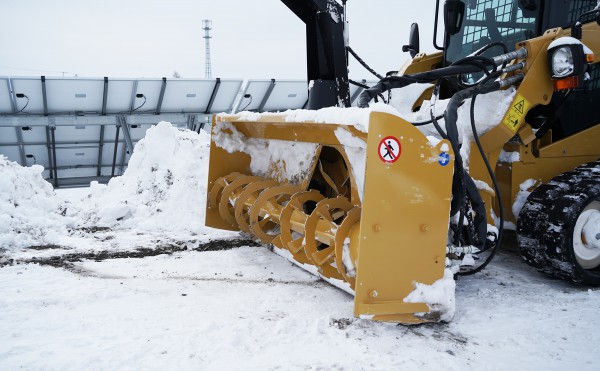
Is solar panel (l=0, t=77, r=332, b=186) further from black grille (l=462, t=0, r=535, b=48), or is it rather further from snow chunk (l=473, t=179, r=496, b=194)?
snow chunk (l=473, t=179, r=496, b=194)

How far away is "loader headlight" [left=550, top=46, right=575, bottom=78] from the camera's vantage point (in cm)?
329

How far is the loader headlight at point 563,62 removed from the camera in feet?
10.8

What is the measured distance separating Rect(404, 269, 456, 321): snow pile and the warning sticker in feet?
3.79

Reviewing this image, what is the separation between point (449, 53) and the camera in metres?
4.64

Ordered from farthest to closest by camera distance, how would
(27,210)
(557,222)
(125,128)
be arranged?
1. (125,128)
2. (27,210)
3. (557,222)

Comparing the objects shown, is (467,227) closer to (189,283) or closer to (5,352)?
(189,283)

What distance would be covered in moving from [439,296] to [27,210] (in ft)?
14.7

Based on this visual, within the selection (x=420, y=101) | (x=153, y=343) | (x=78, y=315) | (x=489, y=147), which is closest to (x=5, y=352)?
(x=78, y=315)

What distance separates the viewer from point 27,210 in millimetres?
5277

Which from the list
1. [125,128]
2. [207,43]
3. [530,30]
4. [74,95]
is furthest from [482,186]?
[207,43]

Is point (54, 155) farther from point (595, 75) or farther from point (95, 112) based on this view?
point (595, 75)

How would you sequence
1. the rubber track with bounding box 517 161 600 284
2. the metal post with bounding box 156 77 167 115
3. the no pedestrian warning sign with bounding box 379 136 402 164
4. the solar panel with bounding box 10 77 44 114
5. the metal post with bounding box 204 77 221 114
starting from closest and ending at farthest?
1. the no pedestrian warning sign with bounding box 379 136 402 164
2. the rubber track with bounding box 517 161 600 284
3. the solar panel with bounding box 10 77 44 114
4. the metal post with bounding box 156 77 167 115
5. the metal post with bounding box 204 77 221 114

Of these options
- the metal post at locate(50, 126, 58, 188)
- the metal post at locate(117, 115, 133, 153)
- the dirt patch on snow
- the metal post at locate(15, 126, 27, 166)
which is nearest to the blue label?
the dirt patch on snow

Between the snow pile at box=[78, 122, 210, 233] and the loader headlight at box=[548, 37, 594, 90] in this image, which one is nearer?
the loader headlight at box=[548, 37, 594, 90]
